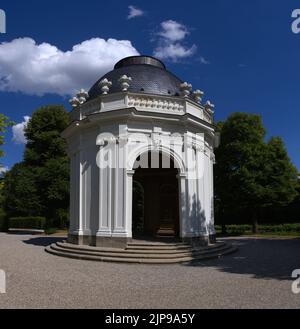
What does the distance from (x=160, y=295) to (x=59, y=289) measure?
235 centimetres

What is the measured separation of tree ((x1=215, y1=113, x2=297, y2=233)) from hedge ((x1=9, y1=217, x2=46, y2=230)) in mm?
16889

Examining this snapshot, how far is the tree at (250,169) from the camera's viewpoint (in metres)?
25.1

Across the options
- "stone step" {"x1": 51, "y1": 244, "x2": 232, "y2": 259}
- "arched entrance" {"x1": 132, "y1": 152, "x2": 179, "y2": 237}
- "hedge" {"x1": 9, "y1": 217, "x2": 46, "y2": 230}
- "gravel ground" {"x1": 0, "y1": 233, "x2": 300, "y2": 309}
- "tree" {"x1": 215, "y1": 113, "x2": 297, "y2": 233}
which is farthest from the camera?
"hedge" {"x1": 9, "y1": 217, "x2": 46, "y2": 230}

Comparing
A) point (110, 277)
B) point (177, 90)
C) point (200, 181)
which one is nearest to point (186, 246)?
point (200, 181)

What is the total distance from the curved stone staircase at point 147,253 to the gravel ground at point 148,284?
49 cm

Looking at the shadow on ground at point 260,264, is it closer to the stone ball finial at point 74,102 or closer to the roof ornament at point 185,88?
the roof ornament at point 185,88

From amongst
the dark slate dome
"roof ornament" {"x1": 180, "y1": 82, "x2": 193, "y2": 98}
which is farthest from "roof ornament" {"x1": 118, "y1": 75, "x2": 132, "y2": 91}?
"roof ornament" {"x1": 180, "y1": 82, "x2": 193, "y2": 98}

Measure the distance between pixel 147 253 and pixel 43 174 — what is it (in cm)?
1986

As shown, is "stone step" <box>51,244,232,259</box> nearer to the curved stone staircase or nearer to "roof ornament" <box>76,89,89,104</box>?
the curved stone staircase

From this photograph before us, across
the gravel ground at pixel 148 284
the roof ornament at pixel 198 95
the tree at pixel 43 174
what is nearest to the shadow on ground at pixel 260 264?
the gravel ground at pixel 148 284

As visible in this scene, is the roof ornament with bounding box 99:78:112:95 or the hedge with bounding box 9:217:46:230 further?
the hedge with bounding box 9:217:46:230

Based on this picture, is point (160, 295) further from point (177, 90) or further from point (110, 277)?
point (177, 90)

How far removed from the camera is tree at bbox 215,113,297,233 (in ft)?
Answer: 82.3

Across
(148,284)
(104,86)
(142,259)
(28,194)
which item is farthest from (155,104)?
(28,194)
